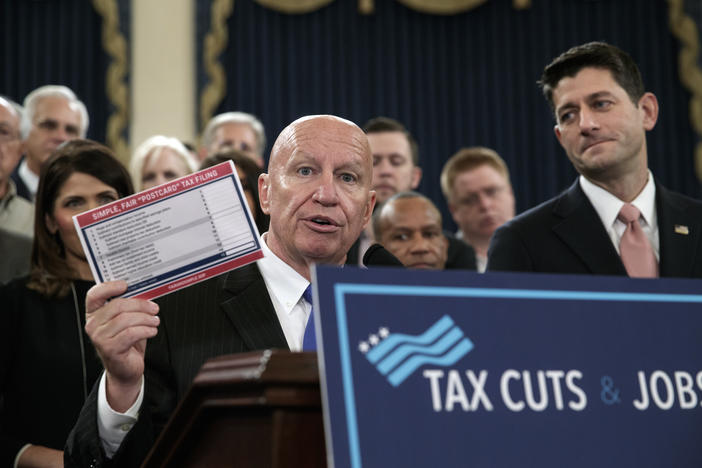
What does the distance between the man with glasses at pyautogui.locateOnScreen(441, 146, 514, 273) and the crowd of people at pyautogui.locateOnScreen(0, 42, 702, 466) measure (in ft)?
0.03

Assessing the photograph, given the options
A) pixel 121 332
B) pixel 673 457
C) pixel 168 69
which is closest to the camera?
pixel 673 457

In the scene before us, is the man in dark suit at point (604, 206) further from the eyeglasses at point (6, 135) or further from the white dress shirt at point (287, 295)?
the eyeglasses at point (6, 135)

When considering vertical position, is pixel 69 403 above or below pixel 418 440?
above

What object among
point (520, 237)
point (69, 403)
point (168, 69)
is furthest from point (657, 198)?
point (168, 69)

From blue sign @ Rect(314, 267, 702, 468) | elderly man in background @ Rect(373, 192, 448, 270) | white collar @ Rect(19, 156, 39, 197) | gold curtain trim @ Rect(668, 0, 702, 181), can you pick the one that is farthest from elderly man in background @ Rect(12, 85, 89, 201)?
gold curtain trim @ Rect(668, 0, 702, 181)

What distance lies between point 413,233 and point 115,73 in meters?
4.40

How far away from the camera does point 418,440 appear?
925 mm

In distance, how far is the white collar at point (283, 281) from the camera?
1.81 meters

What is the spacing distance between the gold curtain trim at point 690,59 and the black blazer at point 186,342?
19.1ft

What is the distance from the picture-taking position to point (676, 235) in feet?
7.98

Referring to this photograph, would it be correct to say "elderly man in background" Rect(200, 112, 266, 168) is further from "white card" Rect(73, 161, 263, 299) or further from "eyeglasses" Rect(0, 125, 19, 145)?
"white card" Rect(73, 161, 263, 299)

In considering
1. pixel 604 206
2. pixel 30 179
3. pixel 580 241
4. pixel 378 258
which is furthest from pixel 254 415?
pixel 30 179

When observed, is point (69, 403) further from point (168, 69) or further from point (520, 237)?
point (168, 69)

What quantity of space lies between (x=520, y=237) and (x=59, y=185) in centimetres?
133
